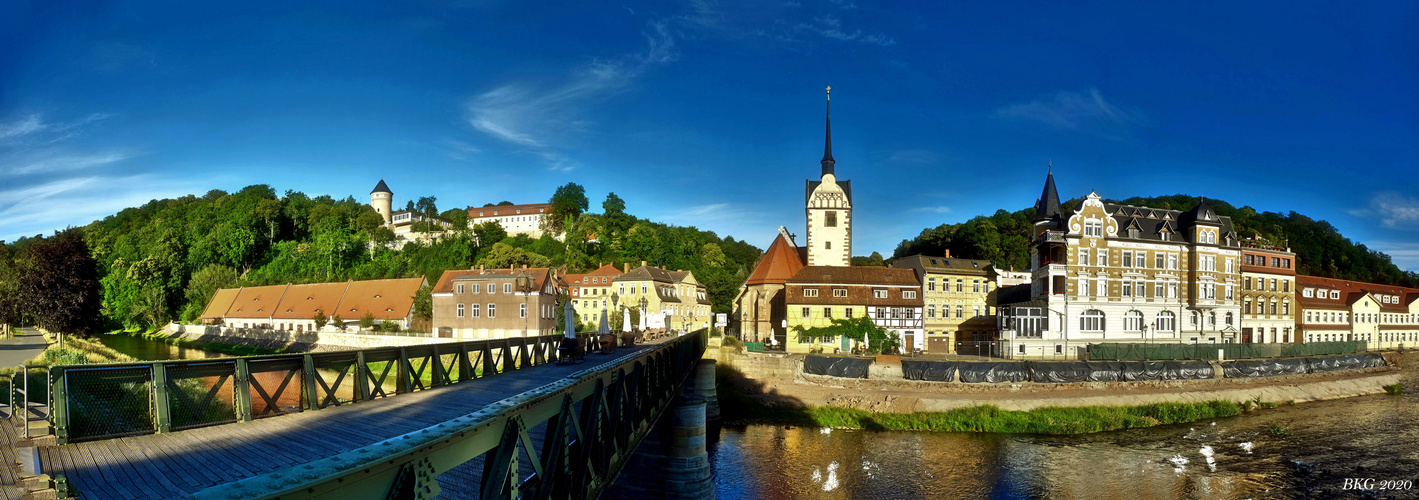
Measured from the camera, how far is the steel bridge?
4133 mm

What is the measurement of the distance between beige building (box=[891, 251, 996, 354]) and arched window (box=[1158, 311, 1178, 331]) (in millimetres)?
11475

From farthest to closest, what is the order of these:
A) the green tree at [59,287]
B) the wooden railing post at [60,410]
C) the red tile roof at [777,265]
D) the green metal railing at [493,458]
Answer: the red tile roof at [777,265]
the green tree at [59,287]
the wooden railing post at [60,410]
the green metal railing at [493,458]

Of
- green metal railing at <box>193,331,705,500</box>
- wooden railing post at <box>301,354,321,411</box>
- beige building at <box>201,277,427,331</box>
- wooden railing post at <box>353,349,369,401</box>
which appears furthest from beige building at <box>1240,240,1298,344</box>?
beige building at <box>201,277,427,331</box>

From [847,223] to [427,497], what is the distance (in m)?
66.8

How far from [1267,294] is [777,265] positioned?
130 ft

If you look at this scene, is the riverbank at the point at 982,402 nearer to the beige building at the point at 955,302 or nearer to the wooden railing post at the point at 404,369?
the beige building at the point at 955,302

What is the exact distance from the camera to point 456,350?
1600cm

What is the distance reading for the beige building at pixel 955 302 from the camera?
5888cm

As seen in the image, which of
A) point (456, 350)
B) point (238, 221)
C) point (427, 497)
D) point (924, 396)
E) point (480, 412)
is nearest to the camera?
point (427, 497)

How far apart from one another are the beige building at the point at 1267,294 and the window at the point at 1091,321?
15.1 metres

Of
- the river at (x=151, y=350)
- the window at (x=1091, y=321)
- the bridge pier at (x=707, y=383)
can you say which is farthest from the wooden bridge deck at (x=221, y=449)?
the river at (x=151, y=350)

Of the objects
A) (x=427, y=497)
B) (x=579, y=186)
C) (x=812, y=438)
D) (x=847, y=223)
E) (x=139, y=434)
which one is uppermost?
(x=579, y=186)

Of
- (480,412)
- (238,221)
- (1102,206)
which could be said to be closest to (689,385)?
(480,412)

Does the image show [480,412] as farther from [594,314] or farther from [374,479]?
[594,314]
